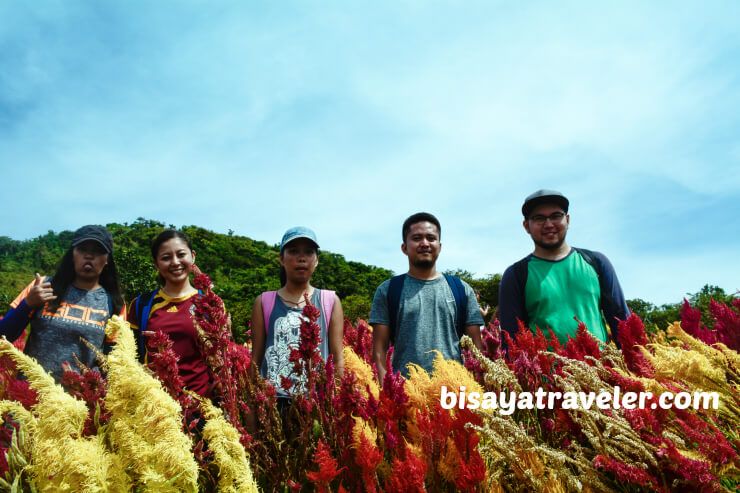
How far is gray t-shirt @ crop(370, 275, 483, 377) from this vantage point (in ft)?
11.0

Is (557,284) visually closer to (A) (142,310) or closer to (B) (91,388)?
(B) (91,388)

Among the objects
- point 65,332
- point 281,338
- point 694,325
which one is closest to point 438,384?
point 694,325

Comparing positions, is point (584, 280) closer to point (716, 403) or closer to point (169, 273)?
point (716, 403)

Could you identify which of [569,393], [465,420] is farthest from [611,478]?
[465,420]

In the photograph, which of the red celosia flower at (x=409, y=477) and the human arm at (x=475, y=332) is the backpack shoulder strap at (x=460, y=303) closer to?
the human arm at (x=475, y=332)

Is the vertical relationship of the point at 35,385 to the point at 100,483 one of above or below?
above

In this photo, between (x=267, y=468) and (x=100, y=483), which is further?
(x=267, y=468)

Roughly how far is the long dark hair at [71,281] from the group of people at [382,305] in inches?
0.7

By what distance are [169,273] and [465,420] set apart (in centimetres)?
297

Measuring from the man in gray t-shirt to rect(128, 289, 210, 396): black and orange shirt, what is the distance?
4.19 ft

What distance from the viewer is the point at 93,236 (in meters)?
3.88

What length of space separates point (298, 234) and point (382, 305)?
899 millimetres

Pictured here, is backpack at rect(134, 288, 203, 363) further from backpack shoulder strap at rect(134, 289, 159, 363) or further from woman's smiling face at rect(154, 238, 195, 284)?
woman's smiling face at rect(154, 238, 195, 284)

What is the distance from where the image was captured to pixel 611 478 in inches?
50.1
